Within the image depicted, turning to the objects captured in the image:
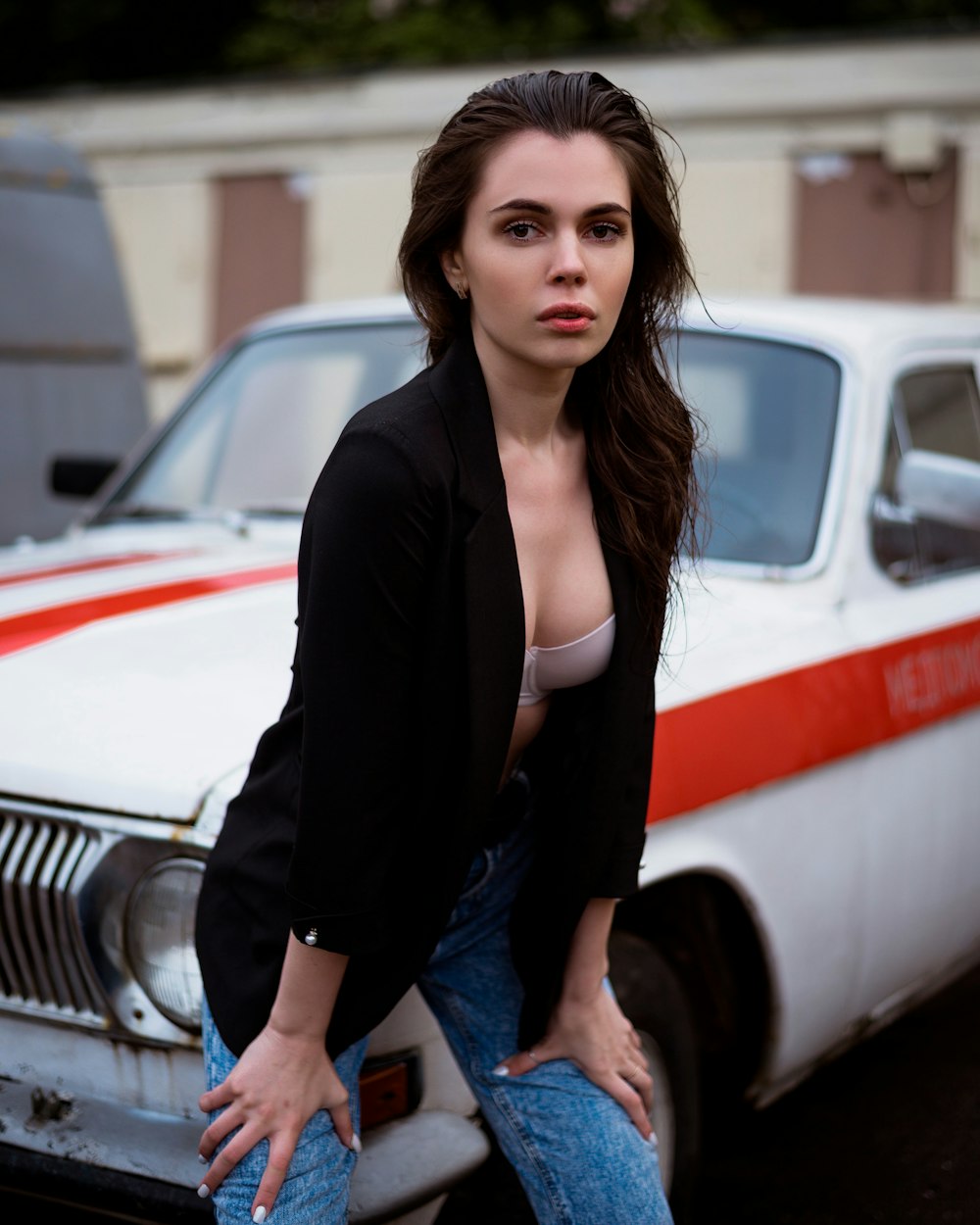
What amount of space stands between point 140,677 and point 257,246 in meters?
13.0

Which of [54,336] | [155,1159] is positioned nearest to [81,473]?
[54,336]

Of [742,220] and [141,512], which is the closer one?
[141,512]

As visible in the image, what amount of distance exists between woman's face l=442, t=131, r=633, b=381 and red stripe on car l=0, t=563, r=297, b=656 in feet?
4.31

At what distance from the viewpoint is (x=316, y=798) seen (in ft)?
5.43

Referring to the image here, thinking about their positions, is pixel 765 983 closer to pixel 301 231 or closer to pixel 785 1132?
pixel 785 1132

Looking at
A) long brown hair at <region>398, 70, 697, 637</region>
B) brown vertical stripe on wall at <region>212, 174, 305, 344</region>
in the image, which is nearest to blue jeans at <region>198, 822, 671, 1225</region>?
long brown hair at <region>398, 70, 697, 637</region>

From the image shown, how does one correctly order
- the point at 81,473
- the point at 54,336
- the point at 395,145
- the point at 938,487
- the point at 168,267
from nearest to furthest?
the point at 938,487
the point at 81,473
the point at 54,336
the point at 395,145
the point at 168,267

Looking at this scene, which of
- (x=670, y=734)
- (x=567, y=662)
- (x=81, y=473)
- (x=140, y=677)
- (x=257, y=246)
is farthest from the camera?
(x=257, y=246)

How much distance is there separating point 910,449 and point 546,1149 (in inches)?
86.7

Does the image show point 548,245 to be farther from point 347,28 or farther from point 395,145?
point 347,28

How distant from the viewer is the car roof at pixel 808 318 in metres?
3.66

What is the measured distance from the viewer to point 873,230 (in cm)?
1284

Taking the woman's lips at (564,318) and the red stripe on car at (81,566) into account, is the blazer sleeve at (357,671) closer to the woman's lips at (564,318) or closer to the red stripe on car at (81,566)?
the woman's lips at (564,318)

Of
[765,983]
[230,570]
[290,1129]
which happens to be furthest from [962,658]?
[290,1129]
